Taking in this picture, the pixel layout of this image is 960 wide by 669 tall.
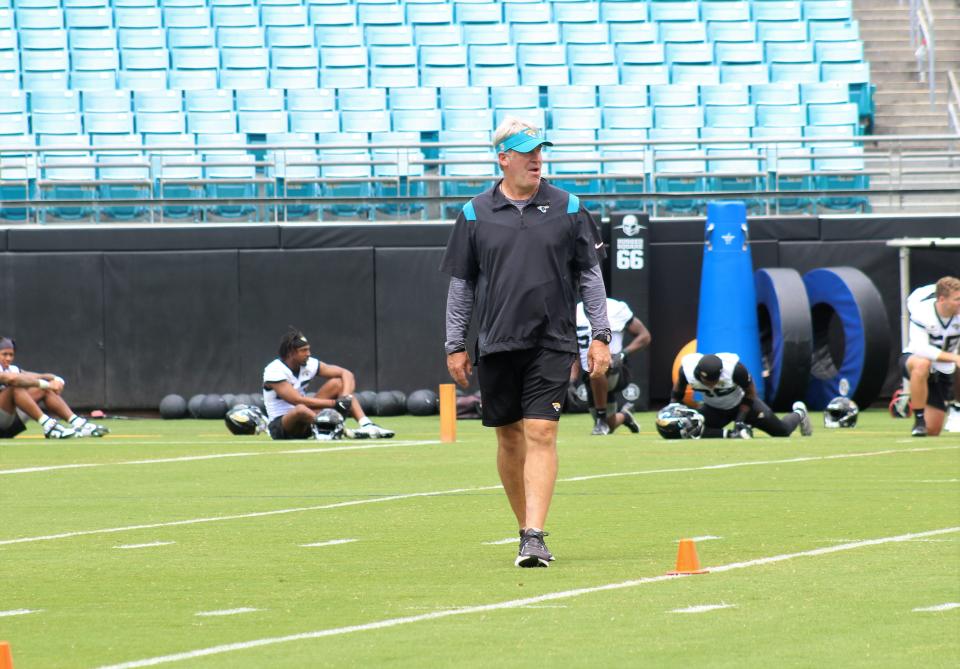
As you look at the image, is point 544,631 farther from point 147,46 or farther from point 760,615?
point 147,46

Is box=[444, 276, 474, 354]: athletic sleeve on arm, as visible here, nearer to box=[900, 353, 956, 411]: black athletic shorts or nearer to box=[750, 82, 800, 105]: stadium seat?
box=[900, 353, 956, 411]: black athletic shorts

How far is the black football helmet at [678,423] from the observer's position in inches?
709

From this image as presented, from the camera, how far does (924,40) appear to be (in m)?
29.4

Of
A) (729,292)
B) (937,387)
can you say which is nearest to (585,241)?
(937,387)

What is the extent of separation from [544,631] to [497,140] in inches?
116

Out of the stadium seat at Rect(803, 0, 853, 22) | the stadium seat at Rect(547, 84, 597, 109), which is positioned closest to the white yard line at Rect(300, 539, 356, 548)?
the stadium seat at Rect(547, 84, 597, 109)

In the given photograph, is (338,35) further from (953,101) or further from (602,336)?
→ (602,336)

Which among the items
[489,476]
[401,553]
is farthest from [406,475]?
[401,553]

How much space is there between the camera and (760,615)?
21.1 ft

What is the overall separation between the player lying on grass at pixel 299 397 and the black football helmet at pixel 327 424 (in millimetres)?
47

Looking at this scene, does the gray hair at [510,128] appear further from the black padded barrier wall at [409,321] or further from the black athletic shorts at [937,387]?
the black padded barrier wall at [409,321]

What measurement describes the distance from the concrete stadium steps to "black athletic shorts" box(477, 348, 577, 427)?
19.1 metres

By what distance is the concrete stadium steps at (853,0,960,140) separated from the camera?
1101 inches

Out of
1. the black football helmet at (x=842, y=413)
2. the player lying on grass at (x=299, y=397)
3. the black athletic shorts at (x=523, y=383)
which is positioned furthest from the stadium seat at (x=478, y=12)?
the black athletic shorts at (x=523, y=383)
